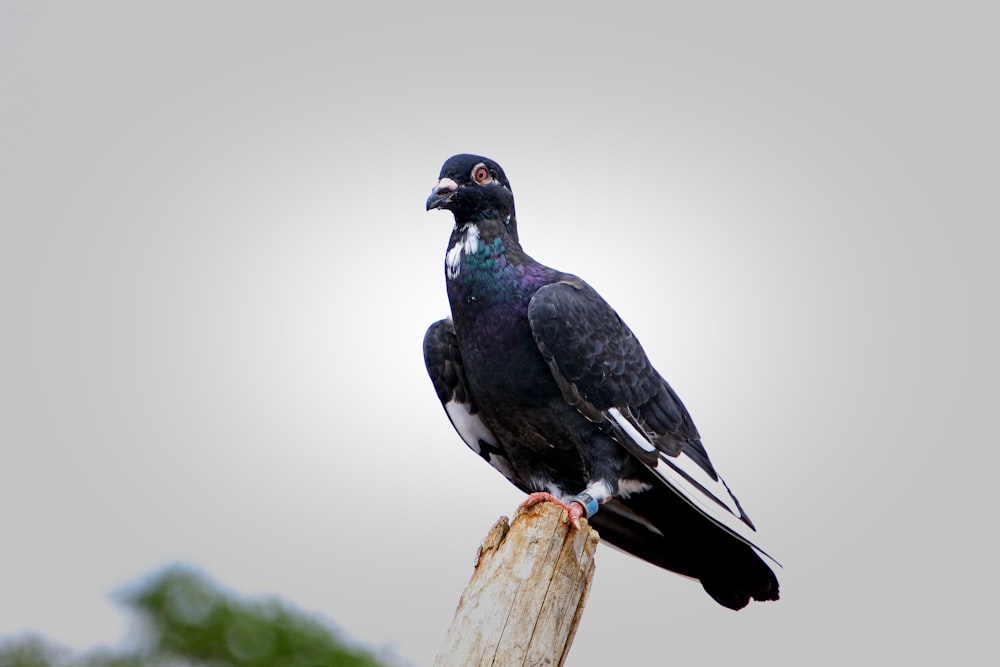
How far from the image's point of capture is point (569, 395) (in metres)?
6.04

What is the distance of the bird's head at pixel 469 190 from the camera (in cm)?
640

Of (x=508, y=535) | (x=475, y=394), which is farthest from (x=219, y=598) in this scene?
(x=508, y=535)

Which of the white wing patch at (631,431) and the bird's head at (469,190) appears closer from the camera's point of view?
the white wing patch at (631,431)

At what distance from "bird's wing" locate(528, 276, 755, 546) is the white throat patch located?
1.80 feet

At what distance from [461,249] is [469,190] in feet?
1.23

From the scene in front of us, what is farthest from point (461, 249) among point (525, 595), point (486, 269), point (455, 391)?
point (525, 595)

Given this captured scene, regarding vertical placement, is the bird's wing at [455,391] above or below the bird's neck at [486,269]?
below

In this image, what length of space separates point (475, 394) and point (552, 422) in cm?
55

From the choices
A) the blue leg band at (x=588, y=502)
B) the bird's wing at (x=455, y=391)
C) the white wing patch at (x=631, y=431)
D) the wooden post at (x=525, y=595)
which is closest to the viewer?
the wooden post at (x=525, y=595)

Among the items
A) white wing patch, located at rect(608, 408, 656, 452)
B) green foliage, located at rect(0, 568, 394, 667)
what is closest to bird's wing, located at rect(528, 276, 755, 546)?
white wing patch, located at rect(608, 408, 656, 452)

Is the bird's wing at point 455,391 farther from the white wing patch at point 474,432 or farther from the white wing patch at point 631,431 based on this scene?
the white wing patch at point 631,431

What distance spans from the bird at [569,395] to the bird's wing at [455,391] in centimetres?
1

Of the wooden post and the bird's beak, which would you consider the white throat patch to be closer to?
the bird's beak

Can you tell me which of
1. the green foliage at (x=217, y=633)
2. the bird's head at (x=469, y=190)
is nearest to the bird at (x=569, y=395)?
the bird's head at (x=469, y=190)
